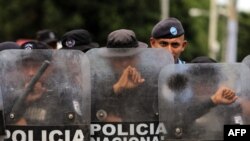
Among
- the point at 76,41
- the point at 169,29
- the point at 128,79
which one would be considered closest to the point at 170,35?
the point at 169,29

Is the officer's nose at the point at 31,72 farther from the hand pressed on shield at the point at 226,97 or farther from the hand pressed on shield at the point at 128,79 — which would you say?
the hand pressed on shield at the point at 226,97

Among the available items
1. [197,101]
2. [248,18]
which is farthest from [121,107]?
[248,18]

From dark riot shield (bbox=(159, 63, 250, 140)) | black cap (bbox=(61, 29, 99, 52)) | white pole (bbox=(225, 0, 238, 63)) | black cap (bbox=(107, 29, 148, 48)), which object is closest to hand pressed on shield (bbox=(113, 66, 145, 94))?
dark riot shield (bbox=(159, 63, 250, 140))

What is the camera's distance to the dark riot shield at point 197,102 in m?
4.55

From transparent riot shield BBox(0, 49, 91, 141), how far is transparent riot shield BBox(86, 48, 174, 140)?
3.0 inches

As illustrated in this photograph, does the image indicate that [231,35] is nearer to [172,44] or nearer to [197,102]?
[172,44]

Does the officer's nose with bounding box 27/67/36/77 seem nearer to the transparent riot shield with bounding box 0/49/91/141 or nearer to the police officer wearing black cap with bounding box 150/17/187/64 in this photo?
the transparent riot shield with bounding box 0/49/91/141

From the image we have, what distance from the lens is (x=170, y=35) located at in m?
5.40

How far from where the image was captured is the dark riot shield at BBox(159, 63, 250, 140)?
455 centimetres

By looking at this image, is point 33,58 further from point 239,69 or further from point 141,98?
point 239,69

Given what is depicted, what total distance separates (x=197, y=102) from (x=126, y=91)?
1.33 ft

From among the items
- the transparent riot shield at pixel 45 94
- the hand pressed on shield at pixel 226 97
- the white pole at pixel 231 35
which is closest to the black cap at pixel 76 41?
the transparent riot shield at pixel 45 94

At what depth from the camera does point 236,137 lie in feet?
15.0

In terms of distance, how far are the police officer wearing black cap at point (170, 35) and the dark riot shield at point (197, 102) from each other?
2.62 ft
